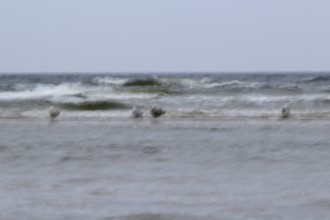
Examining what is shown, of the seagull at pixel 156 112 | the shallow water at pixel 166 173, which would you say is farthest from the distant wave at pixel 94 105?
the shallow water at pixel 166 173

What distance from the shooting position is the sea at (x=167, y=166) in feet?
20.3

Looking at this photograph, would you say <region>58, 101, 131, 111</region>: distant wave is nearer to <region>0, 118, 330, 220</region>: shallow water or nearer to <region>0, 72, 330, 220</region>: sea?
<region>0, 72, 330, 220</region>: sea

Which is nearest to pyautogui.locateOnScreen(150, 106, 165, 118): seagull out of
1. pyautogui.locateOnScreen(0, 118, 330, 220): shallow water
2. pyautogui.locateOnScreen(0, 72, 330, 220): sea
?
pyautogui.locateOnScreen(0, 72, 330, 220): sea

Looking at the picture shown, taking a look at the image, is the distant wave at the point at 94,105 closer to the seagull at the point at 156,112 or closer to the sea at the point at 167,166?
the sea at the point at 167,166

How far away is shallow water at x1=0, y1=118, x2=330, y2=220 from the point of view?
6137mm

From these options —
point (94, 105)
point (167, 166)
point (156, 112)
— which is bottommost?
point (94, 105)

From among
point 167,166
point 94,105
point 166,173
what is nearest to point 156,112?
point 94,105

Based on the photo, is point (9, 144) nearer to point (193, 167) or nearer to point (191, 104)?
point (193, 167)

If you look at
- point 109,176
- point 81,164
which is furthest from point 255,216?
point 81,164

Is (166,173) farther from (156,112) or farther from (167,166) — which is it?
(156,112)

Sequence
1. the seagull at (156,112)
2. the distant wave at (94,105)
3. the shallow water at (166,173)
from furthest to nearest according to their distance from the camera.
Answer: the distant wave at (94,105) < the seagull at (156,112) < the shallow water at (166,173)

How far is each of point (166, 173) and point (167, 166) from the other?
618 millimetres

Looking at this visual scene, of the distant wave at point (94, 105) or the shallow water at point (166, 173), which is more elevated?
the shallow water at point (166, 173)

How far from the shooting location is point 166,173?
827 centimetres
